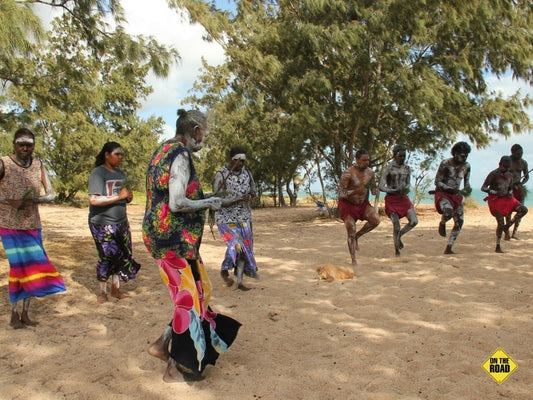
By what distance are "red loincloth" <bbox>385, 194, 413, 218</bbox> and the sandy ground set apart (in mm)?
898

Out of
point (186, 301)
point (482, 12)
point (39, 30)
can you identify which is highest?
point (482, 12)

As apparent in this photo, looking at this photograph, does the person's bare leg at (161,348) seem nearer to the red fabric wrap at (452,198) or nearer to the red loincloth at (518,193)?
the red fabric wrap at (452,198)

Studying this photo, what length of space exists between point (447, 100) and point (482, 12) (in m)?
2.19

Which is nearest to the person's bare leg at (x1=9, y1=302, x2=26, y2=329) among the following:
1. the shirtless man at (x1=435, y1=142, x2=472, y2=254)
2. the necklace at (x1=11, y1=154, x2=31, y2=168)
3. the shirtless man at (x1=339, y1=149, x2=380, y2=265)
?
the necklace at (x1=11, y1=154, x2=31, y2=168)

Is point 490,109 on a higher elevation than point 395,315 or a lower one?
higher

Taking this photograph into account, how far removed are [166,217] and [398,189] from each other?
5.56 m

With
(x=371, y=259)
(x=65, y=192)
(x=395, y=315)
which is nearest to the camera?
(x=395, y=315)

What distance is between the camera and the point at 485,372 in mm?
3248

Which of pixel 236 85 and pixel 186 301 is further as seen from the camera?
pixel 236 85

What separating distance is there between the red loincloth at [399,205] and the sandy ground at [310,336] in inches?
35.4

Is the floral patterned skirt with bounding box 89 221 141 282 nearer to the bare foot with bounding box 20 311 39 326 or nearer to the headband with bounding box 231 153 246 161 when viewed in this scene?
the bare foot with bounding box 20 311 39 326

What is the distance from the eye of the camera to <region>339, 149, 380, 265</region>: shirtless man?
7.16 meters

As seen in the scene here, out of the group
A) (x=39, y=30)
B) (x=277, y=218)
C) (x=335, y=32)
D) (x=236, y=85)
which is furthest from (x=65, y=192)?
(x=39, y=30)

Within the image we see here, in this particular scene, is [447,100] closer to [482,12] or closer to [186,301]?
[482,12]
